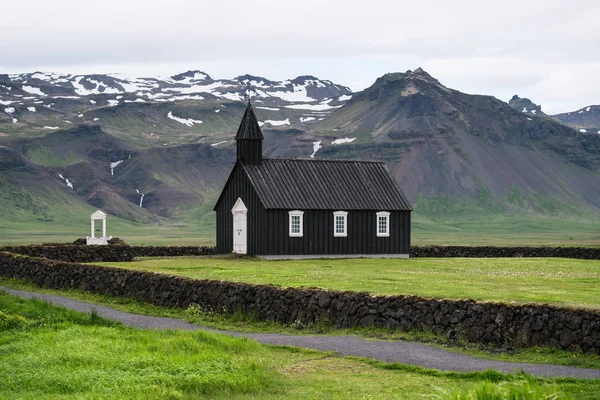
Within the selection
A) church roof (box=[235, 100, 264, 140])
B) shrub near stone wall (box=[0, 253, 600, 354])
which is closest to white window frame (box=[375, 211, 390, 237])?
church roof (box=[235, 100, 264, 140])

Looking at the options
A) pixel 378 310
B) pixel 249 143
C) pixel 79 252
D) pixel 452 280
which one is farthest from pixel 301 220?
pixel 378 310

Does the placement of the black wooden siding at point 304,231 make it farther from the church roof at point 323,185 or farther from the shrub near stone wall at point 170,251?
the shrub near stone wall at point 170,251

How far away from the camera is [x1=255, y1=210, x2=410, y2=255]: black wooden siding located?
6381 cm

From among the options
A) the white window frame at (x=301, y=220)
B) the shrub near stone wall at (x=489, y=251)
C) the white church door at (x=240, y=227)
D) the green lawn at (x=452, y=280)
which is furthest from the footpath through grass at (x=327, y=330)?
the shrub near stone wall at (x=489, y=251)

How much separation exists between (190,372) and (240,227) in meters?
49.0

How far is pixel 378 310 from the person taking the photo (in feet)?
82.2

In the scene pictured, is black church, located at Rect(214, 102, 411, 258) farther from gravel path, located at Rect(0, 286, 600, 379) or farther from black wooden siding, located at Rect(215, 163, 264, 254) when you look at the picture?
gravel path, located at Rect(0, 286, 600, 379)

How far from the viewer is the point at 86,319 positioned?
2444cm

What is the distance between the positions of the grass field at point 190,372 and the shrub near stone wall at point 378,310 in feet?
12.1

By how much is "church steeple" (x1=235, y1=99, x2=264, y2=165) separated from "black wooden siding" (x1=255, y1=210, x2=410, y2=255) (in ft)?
17.7

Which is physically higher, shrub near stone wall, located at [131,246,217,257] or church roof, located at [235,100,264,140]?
church roof, located at [235,100,264,140]

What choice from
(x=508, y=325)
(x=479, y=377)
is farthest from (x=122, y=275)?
(x=479, y=377)

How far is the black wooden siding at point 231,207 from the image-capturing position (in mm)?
64375

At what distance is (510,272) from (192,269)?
612 inches
